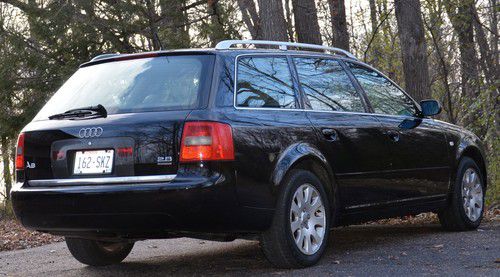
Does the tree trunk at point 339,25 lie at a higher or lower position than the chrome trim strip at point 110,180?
higher

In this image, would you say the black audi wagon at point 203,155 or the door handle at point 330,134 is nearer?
the black audi wagon at point 203,155

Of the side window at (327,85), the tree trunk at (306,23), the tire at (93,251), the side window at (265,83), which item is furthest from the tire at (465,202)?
the tree trunk at (306,23)

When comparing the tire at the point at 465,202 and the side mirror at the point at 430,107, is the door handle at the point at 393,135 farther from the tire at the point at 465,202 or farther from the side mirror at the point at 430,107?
the tire at the point at 465,202

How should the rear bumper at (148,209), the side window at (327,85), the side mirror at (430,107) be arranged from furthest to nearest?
the side mirror at (430,107), the side window at (327,85), the rear bumper at (148,209)

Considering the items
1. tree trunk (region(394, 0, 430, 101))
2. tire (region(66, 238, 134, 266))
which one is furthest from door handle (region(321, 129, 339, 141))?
tree trunk (region(394, 0, 430, 101))

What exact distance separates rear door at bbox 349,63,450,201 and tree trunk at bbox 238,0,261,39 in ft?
30.9

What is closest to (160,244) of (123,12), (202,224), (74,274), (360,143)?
(74,274)

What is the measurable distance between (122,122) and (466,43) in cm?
1349

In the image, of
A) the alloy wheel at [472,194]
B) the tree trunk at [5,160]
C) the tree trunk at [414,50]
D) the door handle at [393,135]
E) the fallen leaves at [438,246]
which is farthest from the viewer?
the tree trunk at [5,160]

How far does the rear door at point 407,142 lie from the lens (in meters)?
7.73

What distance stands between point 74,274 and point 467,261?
3184 millimetres

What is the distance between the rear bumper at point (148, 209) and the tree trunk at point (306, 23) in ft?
28.8

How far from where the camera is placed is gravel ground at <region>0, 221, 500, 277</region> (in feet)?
20.8

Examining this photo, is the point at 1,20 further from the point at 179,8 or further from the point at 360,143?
the point at 360,143
